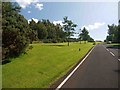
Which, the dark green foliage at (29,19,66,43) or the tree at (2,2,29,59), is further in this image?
the dark green foliage at (29,19,66,43)

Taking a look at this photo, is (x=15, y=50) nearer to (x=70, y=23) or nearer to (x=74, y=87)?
(x=74, y=87)

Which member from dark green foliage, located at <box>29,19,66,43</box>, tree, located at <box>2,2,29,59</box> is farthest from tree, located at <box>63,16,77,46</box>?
tree, located at <box>2,2,29,59</box>

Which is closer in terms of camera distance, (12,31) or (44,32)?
(12,31)

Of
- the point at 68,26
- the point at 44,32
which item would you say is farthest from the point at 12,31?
the point at 44,32

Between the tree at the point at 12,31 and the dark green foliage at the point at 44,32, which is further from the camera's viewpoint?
the dark green foliage at the point at 44,32

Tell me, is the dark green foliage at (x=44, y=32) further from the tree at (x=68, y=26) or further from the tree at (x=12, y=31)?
the tree at (x=12, y=31)

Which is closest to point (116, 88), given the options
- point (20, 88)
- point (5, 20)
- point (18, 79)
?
point (20, 88)

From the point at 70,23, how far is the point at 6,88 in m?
78.1

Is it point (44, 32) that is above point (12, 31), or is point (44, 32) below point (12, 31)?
above

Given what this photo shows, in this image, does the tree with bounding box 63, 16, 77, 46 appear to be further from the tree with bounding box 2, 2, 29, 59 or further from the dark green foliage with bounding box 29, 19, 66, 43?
the tree with bounding box 2, 2, 29, 59

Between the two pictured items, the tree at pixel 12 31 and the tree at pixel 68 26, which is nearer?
the tree at pixel 12 31

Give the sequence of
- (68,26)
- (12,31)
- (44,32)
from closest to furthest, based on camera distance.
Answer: (12,31) < (68,26) < (44,32)

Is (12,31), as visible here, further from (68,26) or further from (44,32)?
(44,32)

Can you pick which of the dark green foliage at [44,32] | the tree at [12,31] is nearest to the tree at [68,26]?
the dark green foliage at [44,32]
